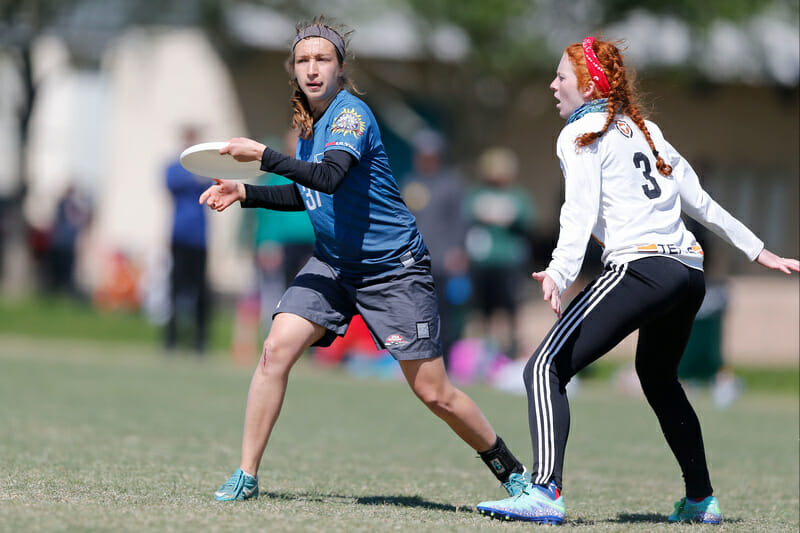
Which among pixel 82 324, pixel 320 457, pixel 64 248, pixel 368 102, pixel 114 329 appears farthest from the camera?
pixel 368 102

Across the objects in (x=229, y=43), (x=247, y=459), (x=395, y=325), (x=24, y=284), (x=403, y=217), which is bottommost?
(x=24, y=284)

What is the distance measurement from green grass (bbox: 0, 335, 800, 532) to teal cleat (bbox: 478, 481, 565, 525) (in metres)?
0.10

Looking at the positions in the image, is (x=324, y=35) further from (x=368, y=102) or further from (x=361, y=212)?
(x=368, y=102)

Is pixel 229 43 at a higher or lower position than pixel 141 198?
higher

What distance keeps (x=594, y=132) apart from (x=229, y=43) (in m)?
18.3

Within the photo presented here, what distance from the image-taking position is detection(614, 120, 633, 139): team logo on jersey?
17.4ft

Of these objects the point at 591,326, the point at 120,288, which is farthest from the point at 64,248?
the point at 591,326

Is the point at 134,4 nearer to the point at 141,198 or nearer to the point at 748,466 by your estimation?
the point at 141,198

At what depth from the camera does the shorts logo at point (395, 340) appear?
550 centimetres

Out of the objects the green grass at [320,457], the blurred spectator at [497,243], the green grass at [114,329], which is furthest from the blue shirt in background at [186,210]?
the blurred spectator at [497,243]

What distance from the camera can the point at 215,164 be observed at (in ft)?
17.9

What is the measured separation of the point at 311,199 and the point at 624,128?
1469mm

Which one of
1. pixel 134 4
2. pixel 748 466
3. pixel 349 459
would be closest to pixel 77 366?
pixel 349 459

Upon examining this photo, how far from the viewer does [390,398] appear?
37.9ft
